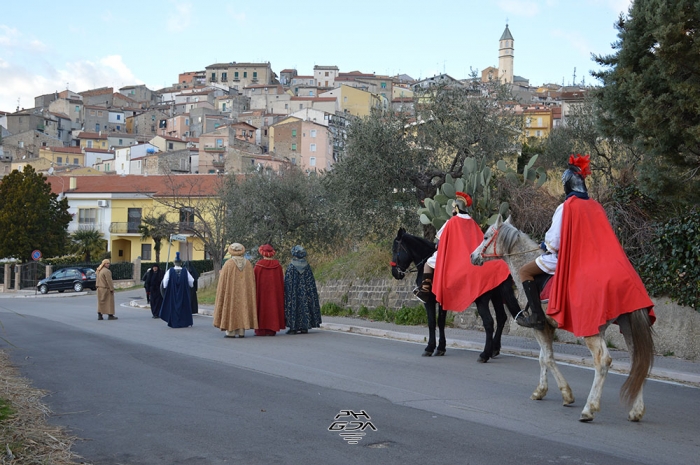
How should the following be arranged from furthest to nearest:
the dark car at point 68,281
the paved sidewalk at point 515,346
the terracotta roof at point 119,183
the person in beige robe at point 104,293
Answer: the terracotta roof at point 119,183, the dark car at point 68,281, the person in beige robe at point 104,293, the paved sidewalk at point 515,346

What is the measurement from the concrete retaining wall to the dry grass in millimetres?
6488

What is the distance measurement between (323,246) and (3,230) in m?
40.7

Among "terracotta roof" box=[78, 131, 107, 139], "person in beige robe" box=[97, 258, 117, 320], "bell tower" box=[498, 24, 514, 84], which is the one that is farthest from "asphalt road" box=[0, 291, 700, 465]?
"bell tower" box=[498, 24, 514, 84]

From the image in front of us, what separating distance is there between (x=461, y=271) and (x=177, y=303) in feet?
33.8

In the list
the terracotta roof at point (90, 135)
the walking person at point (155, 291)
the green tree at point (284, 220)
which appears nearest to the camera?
the walking person at point (155, 291)

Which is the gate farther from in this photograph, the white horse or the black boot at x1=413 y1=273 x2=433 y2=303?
the white horse

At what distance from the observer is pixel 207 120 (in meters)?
129

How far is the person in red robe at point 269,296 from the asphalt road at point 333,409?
2958mm

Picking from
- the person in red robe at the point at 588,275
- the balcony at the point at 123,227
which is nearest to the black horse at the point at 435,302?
the person in red robe at the point at 588,275

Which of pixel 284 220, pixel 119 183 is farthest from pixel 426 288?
pixel 119 183

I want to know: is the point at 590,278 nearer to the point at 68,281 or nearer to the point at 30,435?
the point at 30,435

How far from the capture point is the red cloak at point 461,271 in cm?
1246

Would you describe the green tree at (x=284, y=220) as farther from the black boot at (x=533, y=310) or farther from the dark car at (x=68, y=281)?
the dark car at (x=68, y=281)

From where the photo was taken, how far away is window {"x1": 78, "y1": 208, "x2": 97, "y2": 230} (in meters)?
77.1
